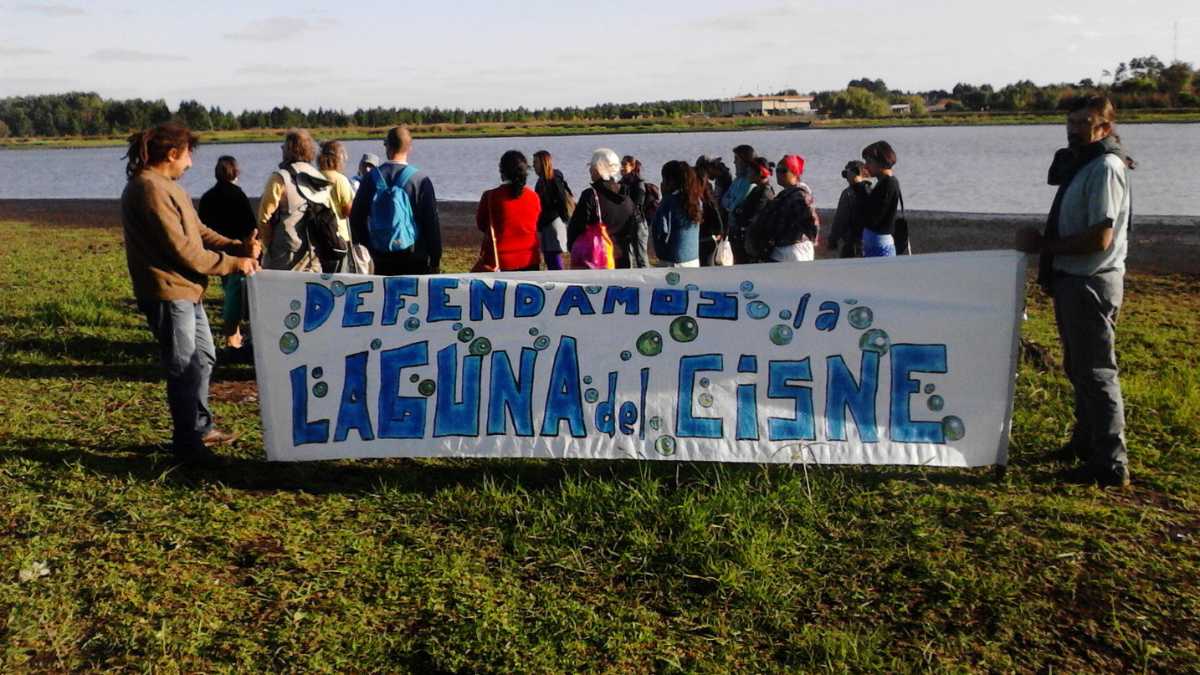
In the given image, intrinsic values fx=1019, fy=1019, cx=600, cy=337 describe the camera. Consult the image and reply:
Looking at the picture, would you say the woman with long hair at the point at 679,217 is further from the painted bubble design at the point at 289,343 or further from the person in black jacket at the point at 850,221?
the painted bubble design at the point at 289,343

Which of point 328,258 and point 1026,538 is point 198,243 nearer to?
point 328,258

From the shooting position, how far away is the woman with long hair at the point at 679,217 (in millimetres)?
7820

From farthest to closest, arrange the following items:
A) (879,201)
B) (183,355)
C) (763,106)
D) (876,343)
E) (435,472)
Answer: (763,106)
(879,201)
(435,472)
(183,355)
(876,343)

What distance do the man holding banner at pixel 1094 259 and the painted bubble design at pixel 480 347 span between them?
8.85 feet

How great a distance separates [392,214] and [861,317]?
3328mm

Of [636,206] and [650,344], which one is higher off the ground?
[636,206]

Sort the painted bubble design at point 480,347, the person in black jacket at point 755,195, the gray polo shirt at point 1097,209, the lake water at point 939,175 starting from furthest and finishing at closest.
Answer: the lake water at point 939,175 < the person in black jacket at point 755,195 < the painted bubble design at point 480,347 < the gray polo shirt at point 1097,209

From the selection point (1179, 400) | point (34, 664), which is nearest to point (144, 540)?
point (34, 664)

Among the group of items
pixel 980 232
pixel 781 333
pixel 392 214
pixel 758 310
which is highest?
pixel 392 214

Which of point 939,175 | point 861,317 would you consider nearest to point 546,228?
point 861,317

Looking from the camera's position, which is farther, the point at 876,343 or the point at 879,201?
the point at 879,201

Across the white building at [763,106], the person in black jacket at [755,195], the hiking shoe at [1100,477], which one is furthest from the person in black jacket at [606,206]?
the white building at [763,106]

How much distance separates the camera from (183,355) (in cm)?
537

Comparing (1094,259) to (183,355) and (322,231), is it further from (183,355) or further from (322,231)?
(322,231)
